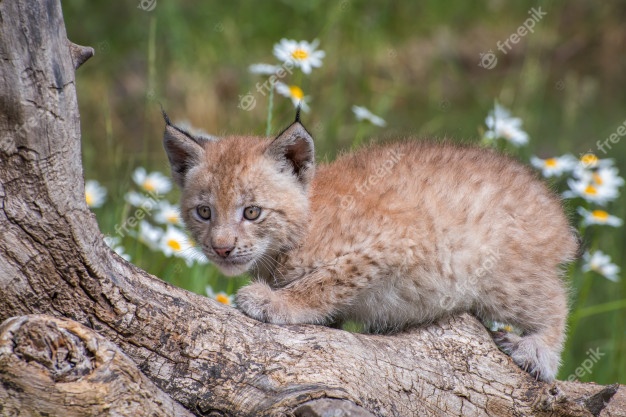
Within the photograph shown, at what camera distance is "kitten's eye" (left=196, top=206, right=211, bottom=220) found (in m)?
5.07

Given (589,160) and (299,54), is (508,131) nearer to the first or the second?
(589,160)

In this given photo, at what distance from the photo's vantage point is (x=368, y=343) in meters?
4.47

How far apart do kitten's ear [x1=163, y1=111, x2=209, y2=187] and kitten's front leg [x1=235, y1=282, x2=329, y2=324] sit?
3.14 ft

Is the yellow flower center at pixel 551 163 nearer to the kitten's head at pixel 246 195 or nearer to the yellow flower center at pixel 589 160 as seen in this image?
the yellow flower center at pixel 589 160

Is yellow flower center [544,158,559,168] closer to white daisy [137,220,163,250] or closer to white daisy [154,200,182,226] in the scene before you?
white daisy [154,200,182,226]

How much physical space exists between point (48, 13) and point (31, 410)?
160cm

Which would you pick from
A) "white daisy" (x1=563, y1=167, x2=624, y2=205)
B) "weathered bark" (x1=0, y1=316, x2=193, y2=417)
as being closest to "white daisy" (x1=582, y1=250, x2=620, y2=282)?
"white daisy" (x1=563, y1=167, x2=624, y2=205)

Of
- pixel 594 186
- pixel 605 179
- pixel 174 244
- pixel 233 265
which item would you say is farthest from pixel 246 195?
pixel 605 179

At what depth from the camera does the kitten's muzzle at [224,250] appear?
15.9 feet

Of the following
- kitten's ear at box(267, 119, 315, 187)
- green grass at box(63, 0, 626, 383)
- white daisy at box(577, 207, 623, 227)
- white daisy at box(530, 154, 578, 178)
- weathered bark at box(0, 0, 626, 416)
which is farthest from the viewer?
green grass at box(63, 0, 626, 383)

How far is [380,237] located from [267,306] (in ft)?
2.72

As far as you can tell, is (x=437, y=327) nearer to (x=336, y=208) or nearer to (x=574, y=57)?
(x=336, y=208)

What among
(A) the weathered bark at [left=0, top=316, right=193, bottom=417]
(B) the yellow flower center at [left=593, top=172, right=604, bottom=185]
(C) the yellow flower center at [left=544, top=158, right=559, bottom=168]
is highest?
(C) the yellow flower center at [left=544, top=158, right=559, bottom=168]

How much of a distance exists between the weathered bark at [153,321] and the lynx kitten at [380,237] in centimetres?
44
